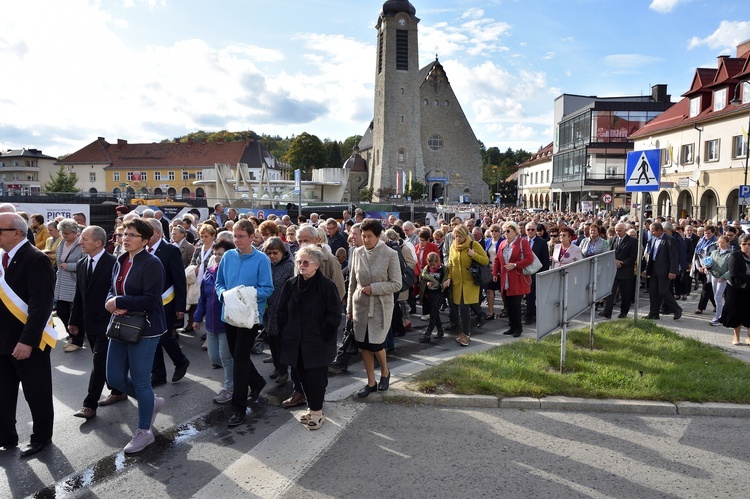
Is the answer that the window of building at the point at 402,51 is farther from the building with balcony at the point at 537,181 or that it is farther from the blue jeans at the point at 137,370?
the blue jeans at the point at 137,370

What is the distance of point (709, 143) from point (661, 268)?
98.7 ft

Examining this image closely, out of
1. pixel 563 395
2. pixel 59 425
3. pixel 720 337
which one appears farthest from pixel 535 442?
pixel 720 337

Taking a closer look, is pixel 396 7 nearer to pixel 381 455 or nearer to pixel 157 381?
pixel 157 381

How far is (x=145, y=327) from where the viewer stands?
4.72 metres

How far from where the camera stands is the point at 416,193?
65.9m

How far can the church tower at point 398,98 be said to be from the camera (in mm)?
70312

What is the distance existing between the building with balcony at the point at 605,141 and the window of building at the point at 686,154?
1186 cm

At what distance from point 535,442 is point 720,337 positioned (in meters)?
5.71

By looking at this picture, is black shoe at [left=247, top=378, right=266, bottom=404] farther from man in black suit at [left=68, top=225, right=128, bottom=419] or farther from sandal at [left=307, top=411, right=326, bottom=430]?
man in black suit at [left=68, top=225, right=128, bottom=419]

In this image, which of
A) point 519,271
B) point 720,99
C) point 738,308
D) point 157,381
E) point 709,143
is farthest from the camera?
point 709,143

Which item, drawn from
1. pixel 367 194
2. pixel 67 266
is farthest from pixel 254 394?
pixel 367 194

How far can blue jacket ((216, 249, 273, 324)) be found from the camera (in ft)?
17.9

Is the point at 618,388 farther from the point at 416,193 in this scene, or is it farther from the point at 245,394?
the point at 416,193

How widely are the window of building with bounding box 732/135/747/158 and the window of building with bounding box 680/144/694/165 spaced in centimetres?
467
